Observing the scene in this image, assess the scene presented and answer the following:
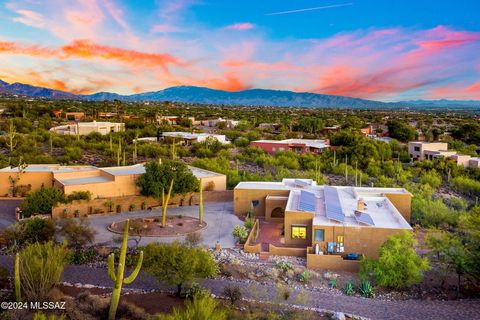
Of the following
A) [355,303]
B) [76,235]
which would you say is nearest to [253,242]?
[355,303]

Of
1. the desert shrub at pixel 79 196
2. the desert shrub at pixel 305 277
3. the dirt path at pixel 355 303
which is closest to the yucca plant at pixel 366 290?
the dirt path at pixel 355 303

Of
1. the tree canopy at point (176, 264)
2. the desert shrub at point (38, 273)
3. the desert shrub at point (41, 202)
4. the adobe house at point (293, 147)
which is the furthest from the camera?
the adobe house at point (293, 147)

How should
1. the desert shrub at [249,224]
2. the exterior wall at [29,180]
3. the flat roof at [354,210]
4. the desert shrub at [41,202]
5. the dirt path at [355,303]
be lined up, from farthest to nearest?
the exterior wall at [29,180] < the desert shrub at [41,202] < the desert shrub at [249,224] < the flat roof at [354,210] < the dirt path at [355,303]

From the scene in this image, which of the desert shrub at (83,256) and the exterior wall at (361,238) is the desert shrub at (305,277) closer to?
the exterior wall at (361,238)

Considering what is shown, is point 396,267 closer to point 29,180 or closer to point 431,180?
point 431,180

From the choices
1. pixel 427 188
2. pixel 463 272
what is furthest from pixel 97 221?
pixel 427 188

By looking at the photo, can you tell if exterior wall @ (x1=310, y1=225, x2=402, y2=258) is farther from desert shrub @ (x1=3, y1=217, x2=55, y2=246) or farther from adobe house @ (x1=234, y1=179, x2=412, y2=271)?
desert shrub @ (x1=3, y1=217, x2=55, y2=246)

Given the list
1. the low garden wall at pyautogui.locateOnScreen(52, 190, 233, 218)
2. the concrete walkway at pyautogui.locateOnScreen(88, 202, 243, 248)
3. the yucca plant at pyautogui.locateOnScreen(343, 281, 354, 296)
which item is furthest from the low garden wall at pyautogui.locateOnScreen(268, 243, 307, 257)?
the low garden wall at pyautogui.locateOnScreen(52, 190, 233, 218)
